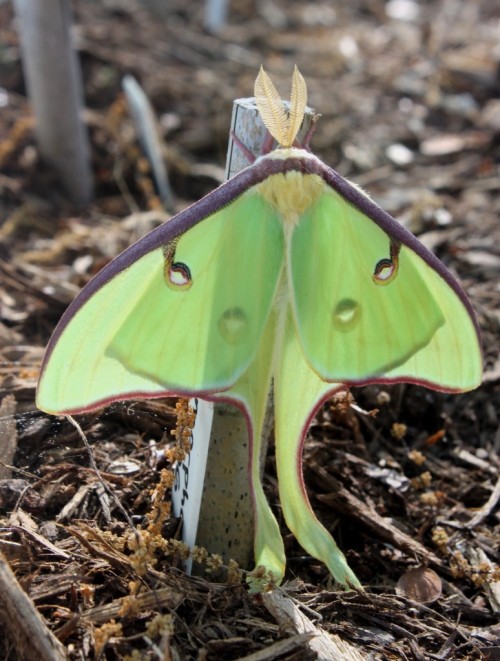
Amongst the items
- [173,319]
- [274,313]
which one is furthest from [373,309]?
[173,319]

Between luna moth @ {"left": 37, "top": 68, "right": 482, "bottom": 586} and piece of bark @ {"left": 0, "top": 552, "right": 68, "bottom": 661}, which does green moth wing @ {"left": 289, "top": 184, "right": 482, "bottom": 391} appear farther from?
piece of bark @ {"left": 0, "top": 552, "right": 68, "bottom": 661}

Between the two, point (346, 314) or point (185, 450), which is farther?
point (185, 450)

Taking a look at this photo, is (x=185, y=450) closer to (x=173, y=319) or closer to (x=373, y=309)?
(x=173, y=319)

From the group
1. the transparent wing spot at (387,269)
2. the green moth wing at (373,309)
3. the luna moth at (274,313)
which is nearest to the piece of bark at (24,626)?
the luna moth at (274,313)

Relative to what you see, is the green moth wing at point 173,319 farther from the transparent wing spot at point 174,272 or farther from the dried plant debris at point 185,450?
the dried plant debris at point 185,450

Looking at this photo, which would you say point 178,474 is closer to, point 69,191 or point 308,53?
point 69,191

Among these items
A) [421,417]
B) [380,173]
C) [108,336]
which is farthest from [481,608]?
[380,173]
